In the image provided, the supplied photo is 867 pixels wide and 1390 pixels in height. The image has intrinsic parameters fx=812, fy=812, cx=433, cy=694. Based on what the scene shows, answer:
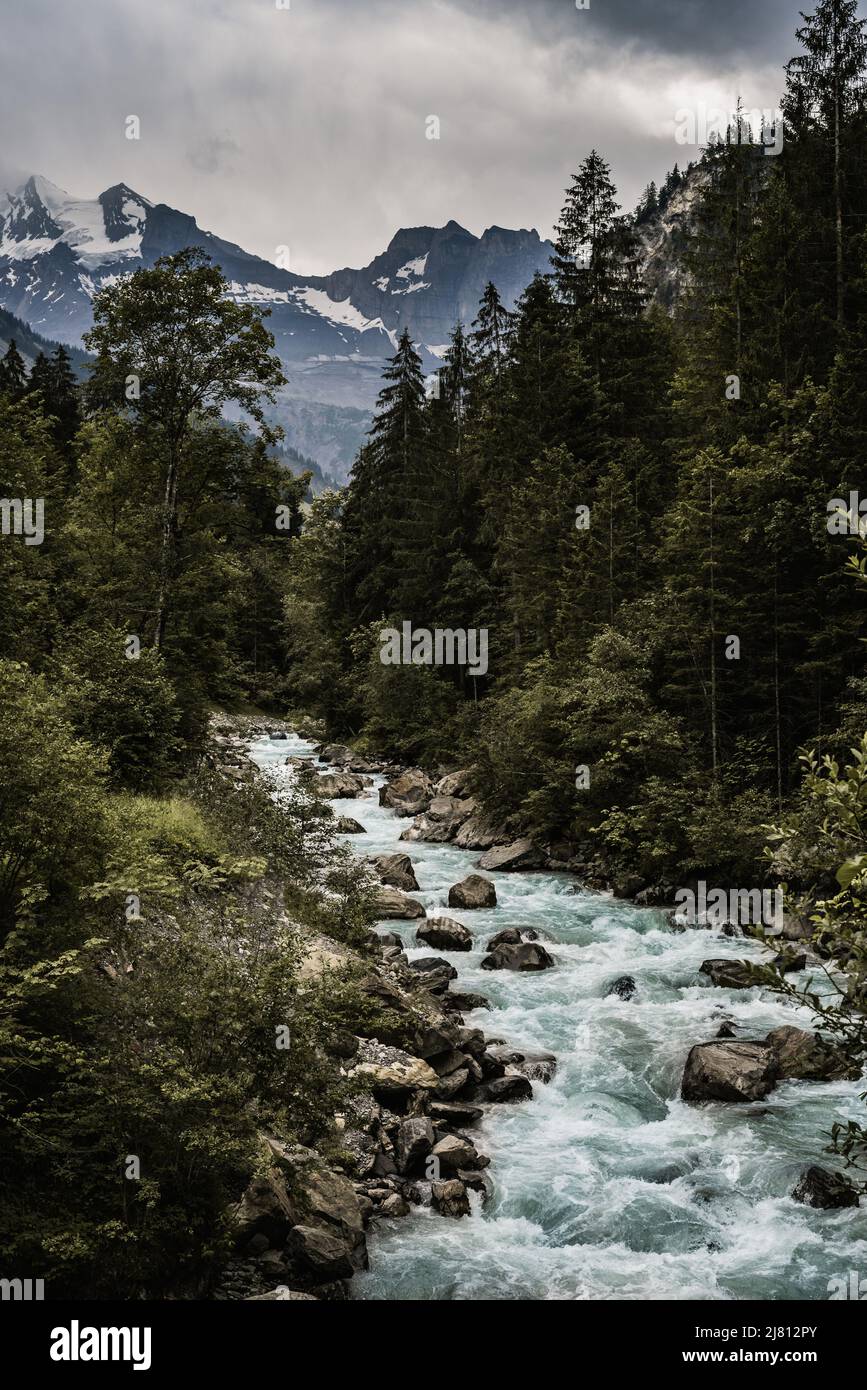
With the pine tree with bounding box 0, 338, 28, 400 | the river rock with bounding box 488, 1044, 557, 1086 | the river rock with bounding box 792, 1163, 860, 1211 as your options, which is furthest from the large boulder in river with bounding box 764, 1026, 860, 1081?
the pine tree with bounding box 0, 338, 28, 400

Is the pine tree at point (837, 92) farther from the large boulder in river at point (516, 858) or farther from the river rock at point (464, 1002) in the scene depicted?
the river rock at point (464, 1002)

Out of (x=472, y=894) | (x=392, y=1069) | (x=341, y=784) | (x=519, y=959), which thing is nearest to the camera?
(x=392, y=1069)

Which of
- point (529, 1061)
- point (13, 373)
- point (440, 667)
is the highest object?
point (13, 373)

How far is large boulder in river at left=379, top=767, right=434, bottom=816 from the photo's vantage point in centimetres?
2775

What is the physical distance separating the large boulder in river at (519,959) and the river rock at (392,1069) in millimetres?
4484

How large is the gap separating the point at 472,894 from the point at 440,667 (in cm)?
2058

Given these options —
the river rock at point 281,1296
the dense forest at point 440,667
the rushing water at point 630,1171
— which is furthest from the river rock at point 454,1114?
the river rock at point 281,1296

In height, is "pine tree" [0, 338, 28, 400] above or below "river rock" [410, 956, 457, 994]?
above

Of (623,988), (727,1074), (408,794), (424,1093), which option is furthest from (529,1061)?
(408,794)

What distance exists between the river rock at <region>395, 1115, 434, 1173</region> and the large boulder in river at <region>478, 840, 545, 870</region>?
41.8 feet

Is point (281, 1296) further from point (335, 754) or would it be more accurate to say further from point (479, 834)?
point (335, 754)

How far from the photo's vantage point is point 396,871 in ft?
64.8

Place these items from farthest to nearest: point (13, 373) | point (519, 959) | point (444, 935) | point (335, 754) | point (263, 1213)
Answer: point (13, 373)
point (335, 754)
point (444, 935)
point (519, 959)
point (263, 1213)

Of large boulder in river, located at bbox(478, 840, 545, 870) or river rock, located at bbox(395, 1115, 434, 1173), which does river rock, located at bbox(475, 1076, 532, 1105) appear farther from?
large boulder in river, located at bbox(478, 840, 545, 870)
